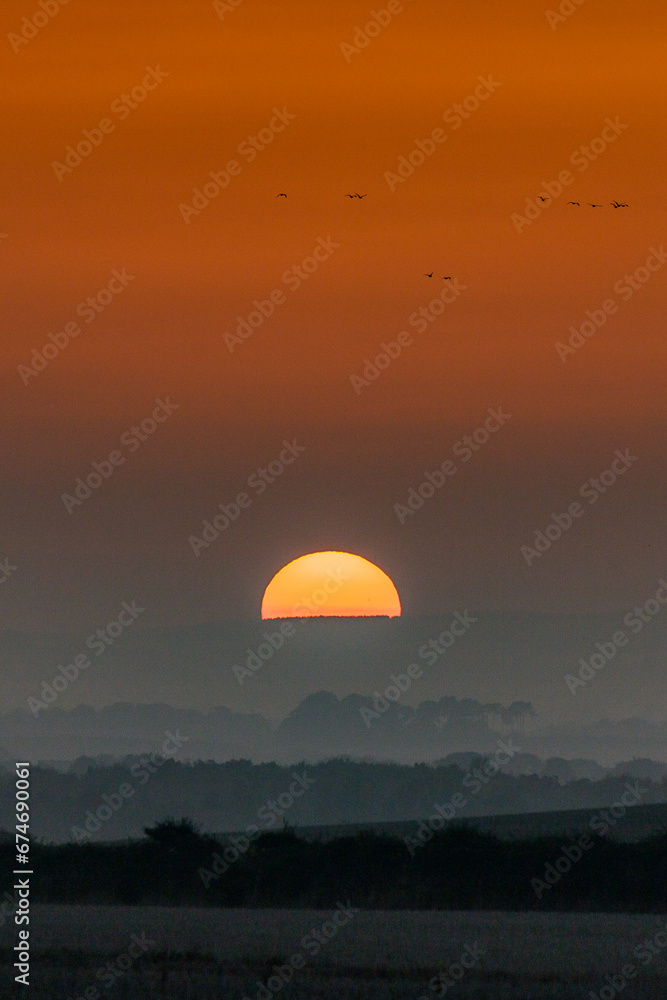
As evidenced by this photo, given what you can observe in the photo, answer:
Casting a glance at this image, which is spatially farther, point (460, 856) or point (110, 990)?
point (460, 856)

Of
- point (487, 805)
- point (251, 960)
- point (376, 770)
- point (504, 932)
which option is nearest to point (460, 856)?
point (504, 932)

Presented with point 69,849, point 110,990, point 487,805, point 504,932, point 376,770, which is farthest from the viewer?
point 376,770

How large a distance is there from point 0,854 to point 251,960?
22.4 meters

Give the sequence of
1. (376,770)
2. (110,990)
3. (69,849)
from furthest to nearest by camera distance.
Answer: (376,770) → (69,849) → (110,990)

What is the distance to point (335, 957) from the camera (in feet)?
99.3

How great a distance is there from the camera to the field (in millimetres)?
27062

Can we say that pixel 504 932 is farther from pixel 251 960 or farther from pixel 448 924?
pixel 251 960

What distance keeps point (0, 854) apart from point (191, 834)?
6.58 metres

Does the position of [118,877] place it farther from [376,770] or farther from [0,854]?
[376,770]

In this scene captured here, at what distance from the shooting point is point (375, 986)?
27312 mm

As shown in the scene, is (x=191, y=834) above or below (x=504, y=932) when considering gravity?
above

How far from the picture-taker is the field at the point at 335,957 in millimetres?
27062

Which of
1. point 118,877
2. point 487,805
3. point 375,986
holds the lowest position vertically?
point 375,986

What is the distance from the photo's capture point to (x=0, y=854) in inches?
1992
